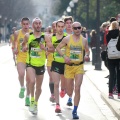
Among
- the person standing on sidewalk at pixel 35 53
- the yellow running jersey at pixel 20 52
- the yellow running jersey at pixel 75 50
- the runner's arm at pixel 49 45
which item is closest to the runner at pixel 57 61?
the person standing on sidewalk at pixel 35 53

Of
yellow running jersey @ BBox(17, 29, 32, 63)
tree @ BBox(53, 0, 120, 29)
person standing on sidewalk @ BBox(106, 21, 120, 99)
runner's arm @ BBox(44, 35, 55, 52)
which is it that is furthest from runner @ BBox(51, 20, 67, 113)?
tree @ BBox(53, 0, 120, 29)

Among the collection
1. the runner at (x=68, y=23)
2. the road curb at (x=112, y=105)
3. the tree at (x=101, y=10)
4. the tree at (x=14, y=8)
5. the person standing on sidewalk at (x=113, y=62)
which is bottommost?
the road curb at (x=112, y=105)

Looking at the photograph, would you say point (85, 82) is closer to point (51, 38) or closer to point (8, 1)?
point (51, 38)

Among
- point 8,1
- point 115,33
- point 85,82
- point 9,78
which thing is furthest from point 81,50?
point 8,1

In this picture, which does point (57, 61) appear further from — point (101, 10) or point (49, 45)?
point (101, 10)

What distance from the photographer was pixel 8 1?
125m

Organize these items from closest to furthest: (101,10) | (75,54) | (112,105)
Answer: (75,54) < (112,105) < (101,10)

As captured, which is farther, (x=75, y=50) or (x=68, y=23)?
(x=68, y=23)

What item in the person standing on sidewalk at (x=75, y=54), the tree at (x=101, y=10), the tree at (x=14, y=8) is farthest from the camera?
the tree at (x=14, y=8)

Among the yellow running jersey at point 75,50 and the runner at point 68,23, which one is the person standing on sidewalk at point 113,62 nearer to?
the runner at point 68,23

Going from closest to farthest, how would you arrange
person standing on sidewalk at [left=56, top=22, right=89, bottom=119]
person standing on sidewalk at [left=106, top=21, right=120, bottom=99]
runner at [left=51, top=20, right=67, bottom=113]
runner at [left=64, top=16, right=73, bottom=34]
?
person standing on sidewalk at [left=56, top=22, right=89, bottom=119] → runner at [left=51, top=20, right=67, bottom=113] → runner at [left=64, top=16, right=73, bottom=34] → person standing on sidewalk at [left=106, top=21, right=120, bottom=99]

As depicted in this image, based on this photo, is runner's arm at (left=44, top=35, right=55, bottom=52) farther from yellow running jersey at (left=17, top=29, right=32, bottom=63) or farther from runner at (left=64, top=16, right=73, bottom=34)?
yellow running jersey at (left=17, top=29, right=32, bottom=63)

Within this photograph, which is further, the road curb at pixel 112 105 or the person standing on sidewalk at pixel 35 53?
the person standing on sidewalk at pixel 35 53

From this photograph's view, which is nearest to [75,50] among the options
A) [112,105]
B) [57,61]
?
[57,61]
